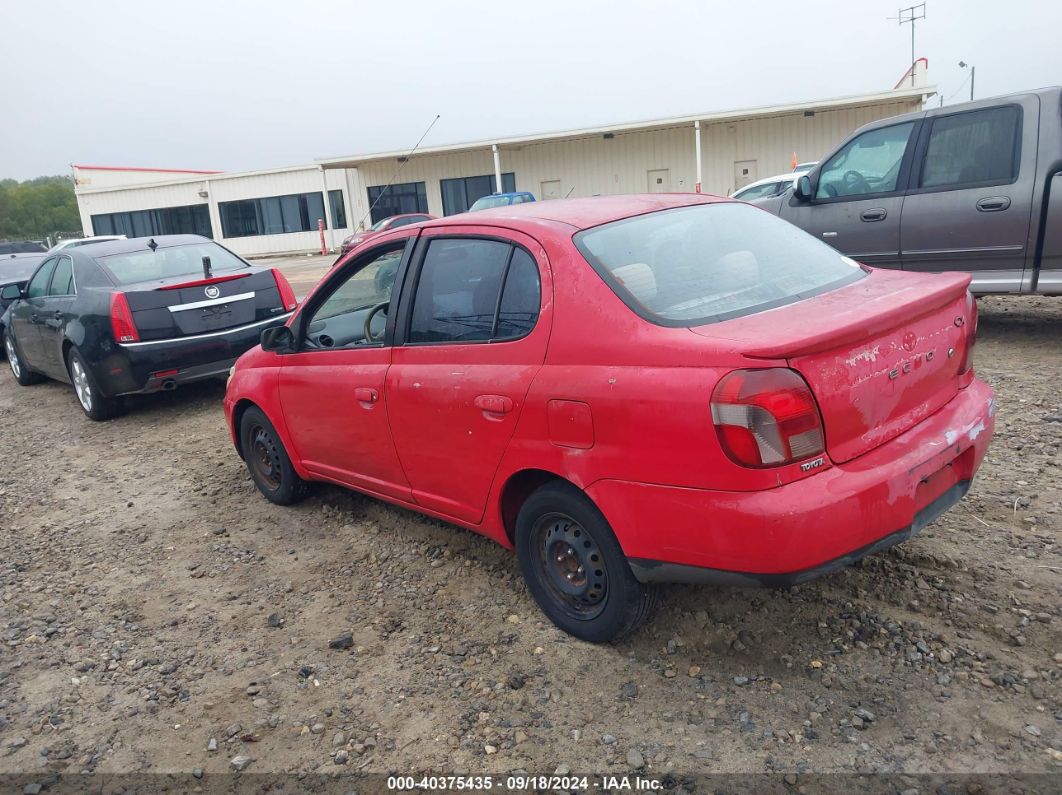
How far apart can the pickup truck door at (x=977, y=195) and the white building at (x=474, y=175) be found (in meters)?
19.2

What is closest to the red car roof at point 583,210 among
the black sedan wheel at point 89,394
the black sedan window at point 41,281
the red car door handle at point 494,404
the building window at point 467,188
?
the red car door handle at point 494,404

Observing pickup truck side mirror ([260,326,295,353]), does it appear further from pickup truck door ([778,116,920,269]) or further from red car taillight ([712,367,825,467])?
pickup truck door ([778,116,920,269])

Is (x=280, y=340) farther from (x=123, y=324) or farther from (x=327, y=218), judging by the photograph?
(x=327, y=218)

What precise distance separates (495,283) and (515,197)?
18.9 metres

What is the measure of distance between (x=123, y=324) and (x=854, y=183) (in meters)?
6.61

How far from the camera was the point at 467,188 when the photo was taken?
33.6 metres

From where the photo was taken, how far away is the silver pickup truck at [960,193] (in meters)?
6.27

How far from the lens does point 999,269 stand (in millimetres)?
6555

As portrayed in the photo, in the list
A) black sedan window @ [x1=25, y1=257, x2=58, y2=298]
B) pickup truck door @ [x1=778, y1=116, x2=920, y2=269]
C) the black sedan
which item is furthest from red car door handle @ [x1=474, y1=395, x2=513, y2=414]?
black sedan window @ [x1=25, y1=257, x2=58, y2=298]

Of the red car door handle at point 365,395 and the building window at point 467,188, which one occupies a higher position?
the building window at point 467,188

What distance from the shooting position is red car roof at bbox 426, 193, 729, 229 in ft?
10.7

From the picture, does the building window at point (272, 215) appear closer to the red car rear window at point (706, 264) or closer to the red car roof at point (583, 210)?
the red car roof at point (583, 210)

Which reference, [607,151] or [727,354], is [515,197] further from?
[727,354]

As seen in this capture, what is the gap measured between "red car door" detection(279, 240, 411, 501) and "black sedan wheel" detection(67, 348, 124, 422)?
3762mm
